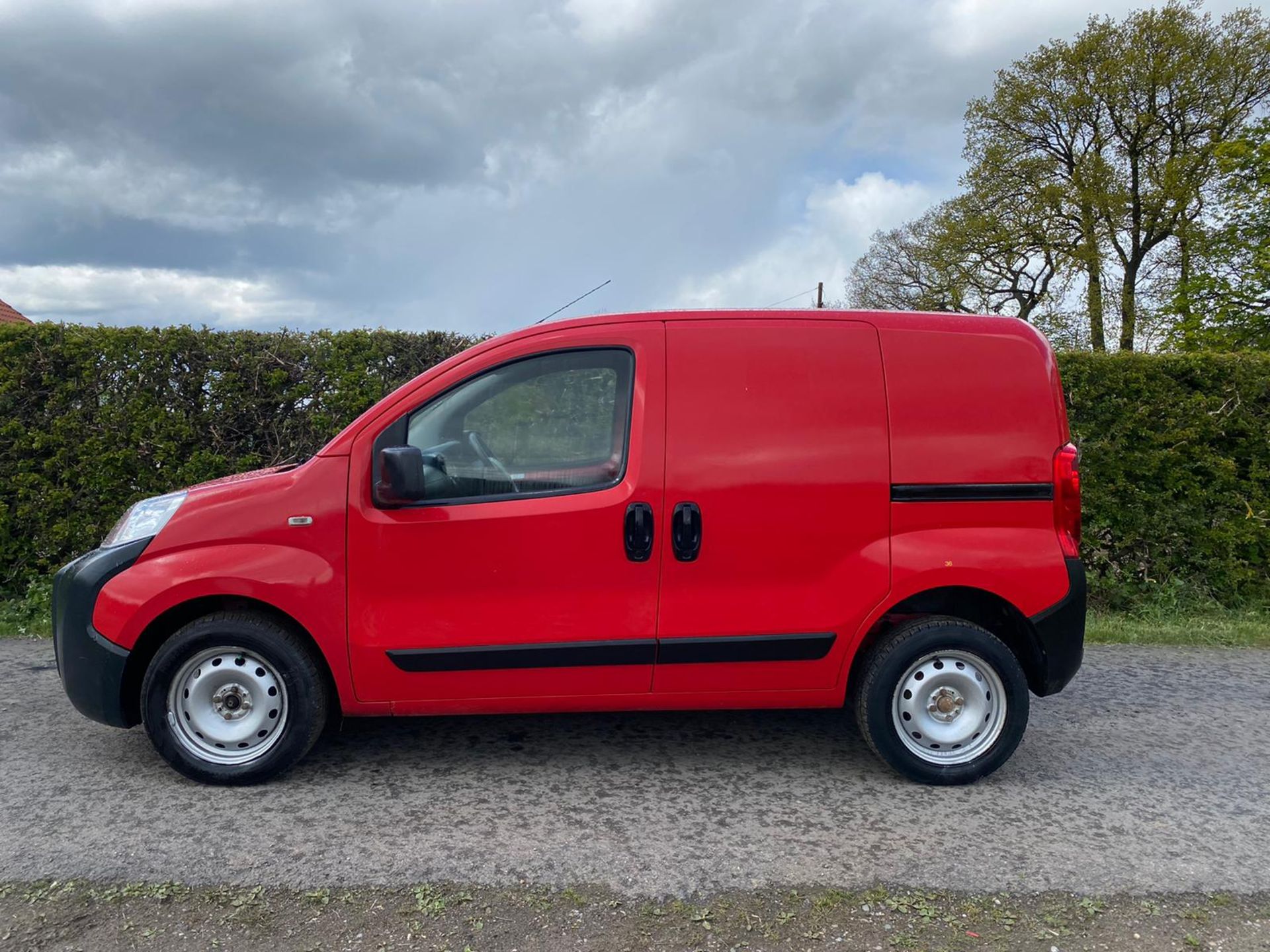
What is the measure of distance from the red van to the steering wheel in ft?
0.05

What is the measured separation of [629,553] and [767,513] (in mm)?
581

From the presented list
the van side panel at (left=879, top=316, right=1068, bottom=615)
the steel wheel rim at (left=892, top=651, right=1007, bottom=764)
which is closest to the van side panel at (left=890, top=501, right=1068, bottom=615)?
the van side panel at (left=879, top=316, right=1068, bottom=615)

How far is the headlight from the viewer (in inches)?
151

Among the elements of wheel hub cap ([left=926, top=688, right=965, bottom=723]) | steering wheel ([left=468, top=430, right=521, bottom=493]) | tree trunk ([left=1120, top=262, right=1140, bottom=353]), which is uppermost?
tree trunk ([left=1120, top=262, right=1140, bottom=353])

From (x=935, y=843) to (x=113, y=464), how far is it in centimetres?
624

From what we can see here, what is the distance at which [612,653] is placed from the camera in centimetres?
377

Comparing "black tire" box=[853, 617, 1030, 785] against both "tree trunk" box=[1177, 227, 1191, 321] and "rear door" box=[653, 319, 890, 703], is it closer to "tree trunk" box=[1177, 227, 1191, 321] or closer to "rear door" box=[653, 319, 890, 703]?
"rear door" box=[653, 319, 890, 703]

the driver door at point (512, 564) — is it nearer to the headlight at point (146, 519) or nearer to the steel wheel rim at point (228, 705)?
the steel wheel rim at point (228, 705)

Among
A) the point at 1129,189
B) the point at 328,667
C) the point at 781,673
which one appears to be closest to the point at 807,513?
the point at 781,673

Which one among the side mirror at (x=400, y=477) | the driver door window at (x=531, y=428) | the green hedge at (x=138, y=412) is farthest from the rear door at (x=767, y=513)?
the green hedge at (x=138, y=412)

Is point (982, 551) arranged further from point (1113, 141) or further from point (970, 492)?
point (1113, 141)

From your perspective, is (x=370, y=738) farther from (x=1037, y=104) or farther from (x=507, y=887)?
(x=1037, y=104)

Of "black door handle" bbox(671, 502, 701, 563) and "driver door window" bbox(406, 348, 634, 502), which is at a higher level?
"driver door window" bbox(406, 348, 634, 502)

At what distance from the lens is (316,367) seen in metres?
7.07
